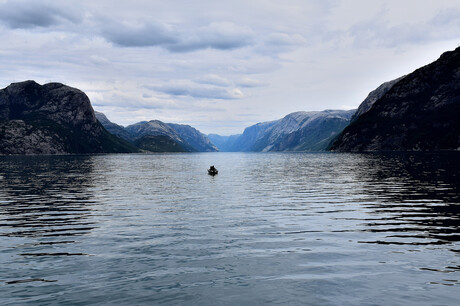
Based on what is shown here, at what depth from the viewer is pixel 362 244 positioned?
23062 millimetres

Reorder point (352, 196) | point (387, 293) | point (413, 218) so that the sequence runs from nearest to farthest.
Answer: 1. point (387, 293)
2. point (413, 218)
3. point (352, 196)

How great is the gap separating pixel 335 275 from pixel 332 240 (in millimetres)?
7178

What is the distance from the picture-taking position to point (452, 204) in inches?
1495

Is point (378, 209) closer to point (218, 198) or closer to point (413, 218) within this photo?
point (413, 218)

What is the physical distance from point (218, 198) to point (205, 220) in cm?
1539

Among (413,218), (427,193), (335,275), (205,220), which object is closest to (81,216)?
(205,220)

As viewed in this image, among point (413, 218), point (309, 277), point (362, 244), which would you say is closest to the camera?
point (309, 277)

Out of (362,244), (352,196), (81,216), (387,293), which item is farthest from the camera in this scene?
(352,196)

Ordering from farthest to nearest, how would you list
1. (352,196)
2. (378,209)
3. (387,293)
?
(352,196), (378,209), (387,293)

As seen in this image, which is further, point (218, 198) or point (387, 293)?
point (218, 198)

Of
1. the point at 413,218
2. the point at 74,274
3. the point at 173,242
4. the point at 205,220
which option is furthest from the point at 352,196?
the point at 74,274

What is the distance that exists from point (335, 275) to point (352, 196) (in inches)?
1244

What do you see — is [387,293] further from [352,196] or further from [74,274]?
[352,196]

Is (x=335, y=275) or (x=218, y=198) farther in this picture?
(x=218, y=198)
